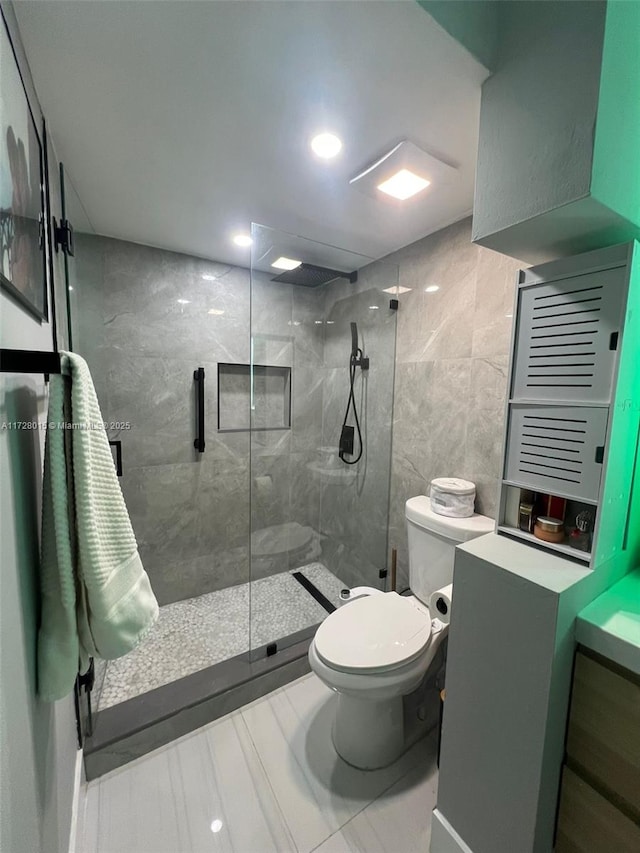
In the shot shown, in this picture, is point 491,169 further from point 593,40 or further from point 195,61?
point 195,61

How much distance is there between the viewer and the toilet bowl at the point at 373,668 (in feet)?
3.89

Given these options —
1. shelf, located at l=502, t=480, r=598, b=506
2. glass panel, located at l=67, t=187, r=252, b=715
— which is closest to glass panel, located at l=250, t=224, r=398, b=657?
glass panel, located at l=67, t=187, r=252, b=715

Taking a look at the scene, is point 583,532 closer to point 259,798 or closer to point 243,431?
point 259,798

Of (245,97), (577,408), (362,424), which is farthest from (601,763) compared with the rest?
(245,97)

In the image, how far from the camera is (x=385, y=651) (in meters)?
1.24

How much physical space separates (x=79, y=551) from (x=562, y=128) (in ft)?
4.25

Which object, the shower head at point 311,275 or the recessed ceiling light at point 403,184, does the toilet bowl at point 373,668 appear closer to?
the recessed ceiling light at point 403,184

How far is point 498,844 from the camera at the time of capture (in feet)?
2.96

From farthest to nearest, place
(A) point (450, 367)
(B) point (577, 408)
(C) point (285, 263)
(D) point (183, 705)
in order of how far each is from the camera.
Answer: (C) point (285, 263)
(A) point (450, 367)
(D) point (183, 705)
(B) point (577, 408)

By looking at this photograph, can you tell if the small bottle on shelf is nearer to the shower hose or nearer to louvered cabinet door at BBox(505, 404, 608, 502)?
louvered cabinet door at BBox(505, 404, 608, 502)

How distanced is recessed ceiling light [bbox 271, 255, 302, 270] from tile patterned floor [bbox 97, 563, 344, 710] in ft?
6.19

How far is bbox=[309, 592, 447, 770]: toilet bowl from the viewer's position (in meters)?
1.18

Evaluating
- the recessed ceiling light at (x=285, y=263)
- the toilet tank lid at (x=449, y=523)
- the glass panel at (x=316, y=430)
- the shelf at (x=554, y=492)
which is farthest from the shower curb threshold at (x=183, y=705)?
the recessed ceiling light at (x=285, y=263)

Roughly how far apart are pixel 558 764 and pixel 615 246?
1289mm
